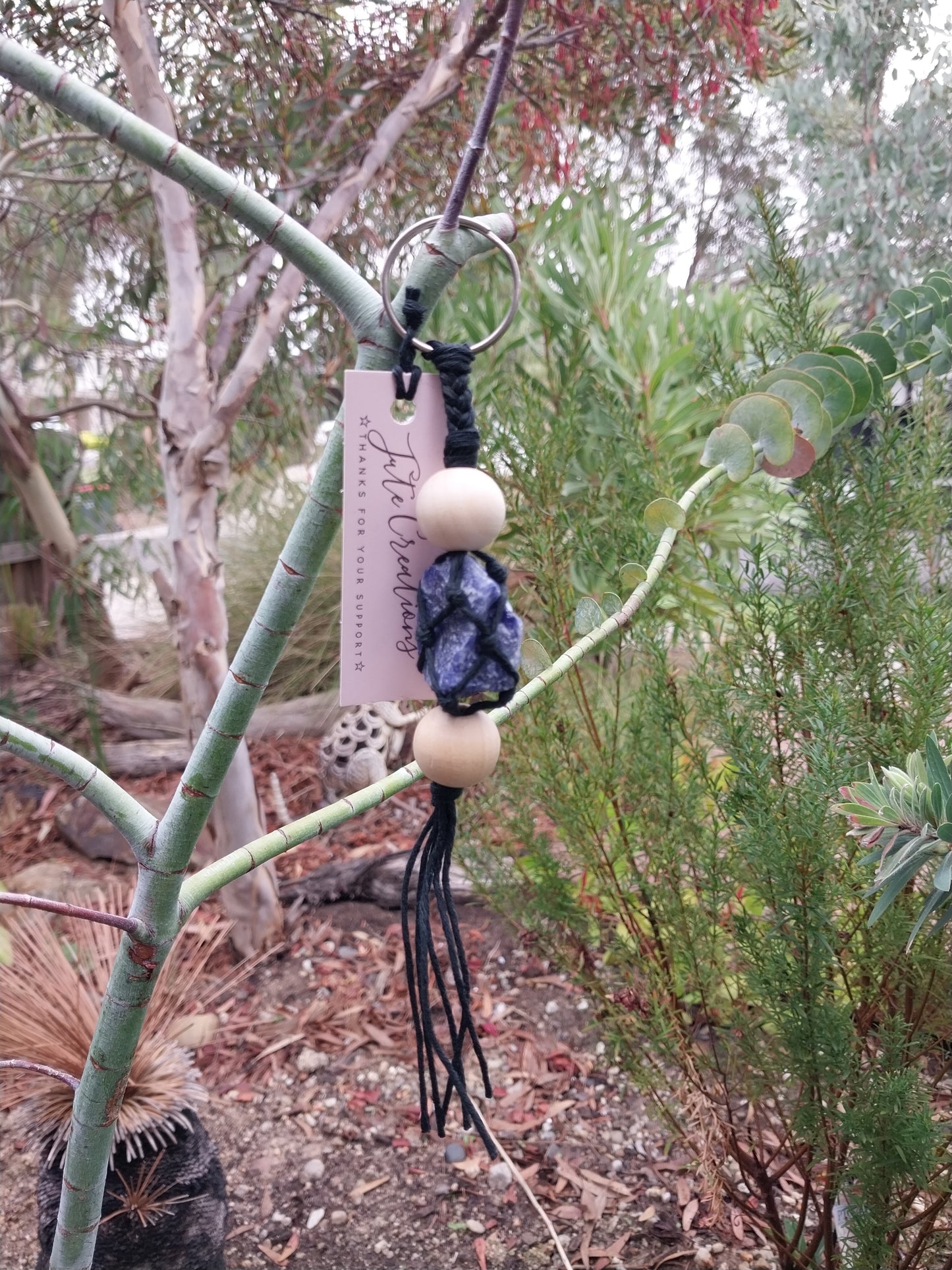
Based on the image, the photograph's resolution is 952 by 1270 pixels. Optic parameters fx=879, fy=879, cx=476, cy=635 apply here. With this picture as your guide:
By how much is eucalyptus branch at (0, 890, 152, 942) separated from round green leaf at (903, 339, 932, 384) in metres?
0.66

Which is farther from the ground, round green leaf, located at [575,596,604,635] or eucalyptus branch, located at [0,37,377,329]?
eucalyptus branch, located at [0,37,377,329]

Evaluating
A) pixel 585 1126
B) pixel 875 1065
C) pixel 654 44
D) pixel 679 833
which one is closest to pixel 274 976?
pixel 585 1126

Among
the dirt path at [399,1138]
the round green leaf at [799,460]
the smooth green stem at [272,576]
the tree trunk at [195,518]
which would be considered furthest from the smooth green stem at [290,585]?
the tree trunk at [195,518]

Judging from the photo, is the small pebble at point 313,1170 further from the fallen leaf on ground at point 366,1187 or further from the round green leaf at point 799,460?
the round green leaf at point 799,460

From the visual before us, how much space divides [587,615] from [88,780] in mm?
334

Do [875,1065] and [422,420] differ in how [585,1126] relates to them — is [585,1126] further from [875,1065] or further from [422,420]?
[422,420]

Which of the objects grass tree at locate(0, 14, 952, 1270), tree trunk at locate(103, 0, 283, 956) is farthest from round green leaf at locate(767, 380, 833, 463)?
tree trunk at locate(103, 0, 283, 956)

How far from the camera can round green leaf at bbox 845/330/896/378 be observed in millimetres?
685

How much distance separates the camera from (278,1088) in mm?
1419

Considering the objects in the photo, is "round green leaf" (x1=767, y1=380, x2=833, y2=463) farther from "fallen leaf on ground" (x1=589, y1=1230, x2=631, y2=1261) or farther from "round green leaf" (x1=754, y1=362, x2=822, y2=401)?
"fallen leaf on ground" (x1=589, y1=1230, x2=631, y2=1261)

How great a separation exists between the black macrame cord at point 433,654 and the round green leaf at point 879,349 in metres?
0.38

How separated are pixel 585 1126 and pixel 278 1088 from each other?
0.50 m

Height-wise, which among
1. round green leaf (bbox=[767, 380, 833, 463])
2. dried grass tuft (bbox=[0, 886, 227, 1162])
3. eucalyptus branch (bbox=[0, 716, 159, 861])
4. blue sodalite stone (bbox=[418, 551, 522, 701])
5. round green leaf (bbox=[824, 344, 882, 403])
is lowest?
dried grass tuft (bbox=[0, 886, 227, 1162])

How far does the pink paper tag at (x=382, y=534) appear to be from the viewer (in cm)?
45
